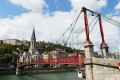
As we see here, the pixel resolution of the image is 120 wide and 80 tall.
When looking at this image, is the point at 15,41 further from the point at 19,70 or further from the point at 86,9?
the point at 86,9

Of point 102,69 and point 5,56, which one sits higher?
point 5,56

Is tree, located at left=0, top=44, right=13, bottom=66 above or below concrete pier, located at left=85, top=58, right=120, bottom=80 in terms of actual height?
above

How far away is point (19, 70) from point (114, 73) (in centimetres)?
7048

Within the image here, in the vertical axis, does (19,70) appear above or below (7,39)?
below

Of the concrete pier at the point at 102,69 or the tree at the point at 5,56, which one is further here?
the tree at the point at 5,56

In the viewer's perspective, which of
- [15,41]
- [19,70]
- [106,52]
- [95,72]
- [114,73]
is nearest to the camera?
[114,73]

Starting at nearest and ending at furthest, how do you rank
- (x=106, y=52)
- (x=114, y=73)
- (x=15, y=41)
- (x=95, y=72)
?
1. (x=114, y=73)
2. (x=95, y=72)
3. (x=106, y=52)
4. (x=15, y=41)

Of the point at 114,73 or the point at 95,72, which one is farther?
the point at 95,72

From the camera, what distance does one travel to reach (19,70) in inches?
3307

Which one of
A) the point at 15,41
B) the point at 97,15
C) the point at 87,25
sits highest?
the point at 15,41

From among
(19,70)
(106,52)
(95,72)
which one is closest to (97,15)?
(106,52)

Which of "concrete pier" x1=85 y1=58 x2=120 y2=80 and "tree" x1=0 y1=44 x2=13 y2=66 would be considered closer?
"concrete pier" x1=85 y1=58 x2=120 y2=80

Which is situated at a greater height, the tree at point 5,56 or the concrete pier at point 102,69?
the tree at point 5,56

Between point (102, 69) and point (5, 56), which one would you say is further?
point (5, 56)
